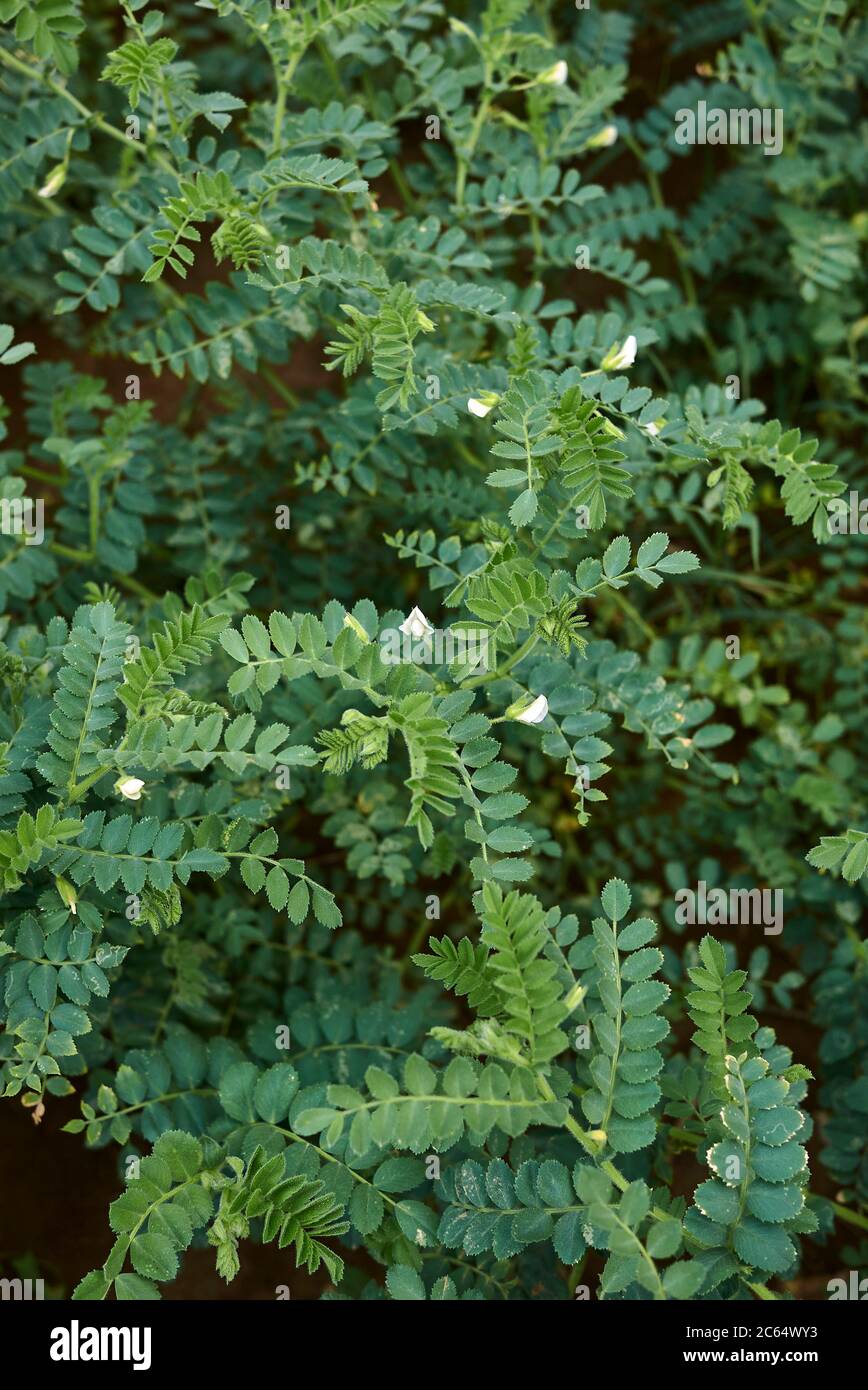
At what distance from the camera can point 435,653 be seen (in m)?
1.51

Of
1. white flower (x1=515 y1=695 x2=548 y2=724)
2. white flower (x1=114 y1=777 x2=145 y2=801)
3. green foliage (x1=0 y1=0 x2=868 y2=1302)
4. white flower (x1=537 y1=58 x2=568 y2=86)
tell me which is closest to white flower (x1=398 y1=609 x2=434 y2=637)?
green foliage (x1=0 y1=0 x2=868 y2=1302)

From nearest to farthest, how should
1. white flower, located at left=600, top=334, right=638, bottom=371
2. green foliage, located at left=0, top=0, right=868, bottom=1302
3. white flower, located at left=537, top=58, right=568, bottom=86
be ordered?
green foliage, located at left=0, top=0, right=868, bottom=1302, white flower, located at left=600, top=334, right=638, bottom=371, white flower, located at left=537, top=58, right=568, bottom=86

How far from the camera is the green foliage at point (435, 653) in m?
1.44

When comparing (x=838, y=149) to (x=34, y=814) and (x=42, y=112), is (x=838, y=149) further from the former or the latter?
(x=34, y=814)

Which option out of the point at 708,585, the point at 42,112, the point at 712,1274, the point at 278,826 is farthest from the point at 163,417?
the point at 712,1274

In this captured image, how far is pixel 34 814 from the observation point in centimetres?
159

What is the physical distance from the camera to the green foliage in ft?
4.72

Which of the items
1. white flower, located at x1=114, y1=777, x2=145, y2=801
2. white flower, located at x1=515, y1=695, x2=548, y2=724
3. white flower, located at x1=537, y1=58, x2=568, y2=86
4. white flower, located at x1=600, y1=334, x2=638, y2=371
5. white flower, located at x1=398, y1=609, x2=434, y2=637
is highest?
white flower, located at x1=537, y1=58, x2=568, y2=86

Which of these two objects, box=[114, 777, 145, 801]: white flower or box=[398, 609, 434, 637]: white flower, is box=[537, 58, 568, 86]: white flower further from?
box=[114, 777, 145, 801]: white flower

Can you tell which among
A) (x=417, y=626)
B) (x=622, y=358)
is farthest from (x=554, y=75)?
(x=417, y=626)

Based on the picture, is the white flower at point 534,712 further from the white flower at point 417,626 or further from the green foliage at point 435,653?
the white flower at point 417,626

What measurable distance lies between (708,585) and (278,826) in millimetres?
1111

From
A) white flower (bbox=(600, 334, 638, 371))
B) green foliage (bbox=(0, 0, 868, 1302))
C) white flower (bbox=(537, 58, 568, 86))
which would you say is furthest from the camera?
white flower (bbox=(537, 58, 568, 86))

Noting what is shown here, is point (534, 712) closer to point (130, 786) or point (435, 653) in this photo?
point (435, 653)
